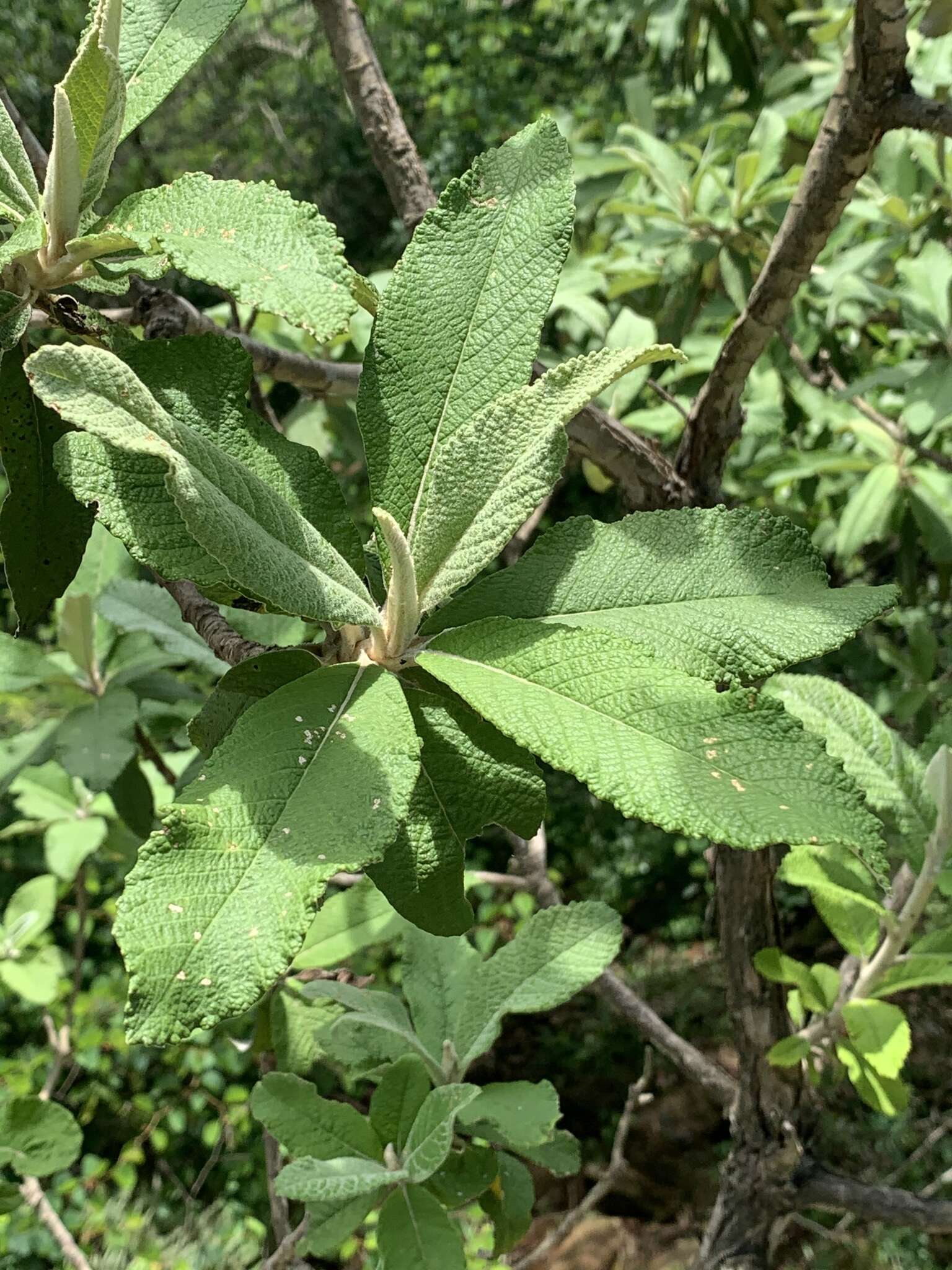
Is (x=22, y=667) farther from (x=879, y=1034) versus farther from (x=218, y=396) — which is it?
(x=879, y=1034)

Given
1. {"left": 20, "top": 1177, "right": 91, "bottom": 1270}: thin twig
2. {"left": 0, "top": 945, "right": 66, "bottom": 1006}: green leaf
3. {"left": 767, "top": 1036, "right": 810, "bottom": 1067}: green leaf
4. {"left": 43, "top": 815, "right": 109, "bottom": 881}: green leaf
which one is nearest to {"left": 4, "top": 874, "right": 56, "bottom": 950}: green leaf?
{"left": 0, "top": 945, "right": 66, "bottom": 1006}: green leaf

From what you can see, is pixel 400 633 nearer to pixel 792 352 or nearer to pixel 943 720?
pixel 943 720

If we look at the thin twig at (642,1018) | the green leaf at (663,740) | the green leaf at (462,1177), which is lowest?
the thin twig at (642,1018)

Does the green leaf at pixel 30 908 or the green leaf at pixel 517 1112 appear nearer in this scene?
the green leaf at pixel 517 1112

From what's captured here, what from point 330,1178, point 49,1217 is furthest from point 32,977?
point 330,1178

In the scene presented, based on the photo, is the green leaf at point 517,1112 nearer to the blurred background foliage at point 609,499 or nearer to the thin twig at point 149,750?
the blurred background foliage at point 609,499

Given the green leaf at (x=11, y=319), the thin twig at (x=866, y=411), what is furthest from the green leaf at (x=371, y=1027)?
the thin twig at (x=866, y=411)

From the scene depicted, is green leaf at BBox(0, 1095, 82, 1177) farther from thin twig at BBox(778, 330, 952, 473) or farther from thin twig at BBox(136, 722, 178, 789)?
thin twig at BBox(778, 330, 952, 473)
